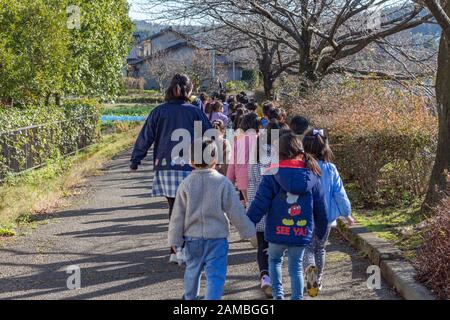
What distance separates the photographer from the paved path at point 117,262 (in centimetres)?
599

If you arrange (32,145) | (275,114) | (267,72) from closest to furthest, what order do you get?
1. (275,114)
2. (32,145)
3. (267,72)

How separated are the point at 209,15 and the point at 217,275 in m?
12.3

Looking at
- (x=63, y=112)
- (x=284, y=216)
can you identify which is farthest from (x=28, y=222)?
(x=63, y=112)

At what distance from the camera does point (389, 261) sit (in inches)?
253

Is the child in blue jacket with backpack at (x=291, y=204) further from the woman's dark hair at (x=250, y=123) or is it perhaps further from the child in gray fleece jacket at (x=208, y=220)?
the woman's dark hair at (x=250, y=123)

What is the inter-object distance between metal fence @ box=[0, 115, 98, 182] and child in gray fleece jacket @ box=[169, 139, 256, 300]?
8.38 metres

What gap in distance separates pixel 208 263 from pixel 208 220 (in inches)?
12.6

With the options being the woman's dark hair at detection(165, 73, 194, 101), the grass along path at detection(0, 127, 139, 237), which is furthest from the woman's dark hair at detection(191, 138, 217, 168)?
the grass along path at detection(0, 127, 139, 237)

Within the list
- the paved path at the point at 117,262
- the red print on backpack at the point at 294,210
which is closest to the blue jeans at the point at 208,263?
the red print on backpack at the point at 294,210

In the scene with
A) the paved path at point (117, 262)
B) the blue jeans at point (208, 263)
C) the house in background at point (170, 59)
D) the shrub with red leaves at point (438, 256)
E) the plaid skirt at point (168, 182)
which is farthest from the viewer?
the house in background at point (170, 59)

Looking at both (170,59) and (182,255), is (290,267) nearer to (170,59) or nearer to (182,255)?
(182,255)

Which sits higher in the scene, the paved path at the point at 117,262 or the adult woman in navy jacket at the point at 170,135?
the adult woman in navy jacket at the point at 170,135

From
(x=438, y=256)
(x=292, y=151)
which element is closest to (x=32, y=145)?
(x=292, y=151)

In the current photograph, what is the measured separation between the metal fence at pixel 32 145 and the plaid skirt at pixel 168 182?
6.70 meters
